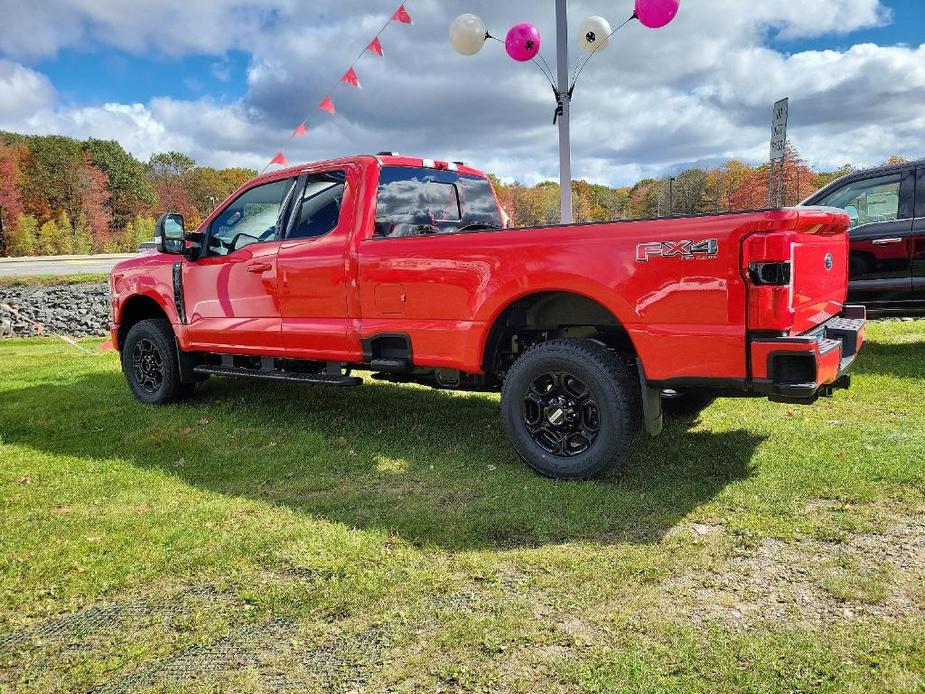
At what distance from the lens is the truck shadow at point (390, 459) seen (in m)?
3.60

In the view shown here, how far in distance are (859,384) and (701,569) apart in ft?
12.9

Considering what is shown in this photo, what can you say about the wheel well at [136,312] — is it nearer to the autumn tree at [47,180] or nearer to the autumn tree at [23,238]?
the autumn tree at [23,238]

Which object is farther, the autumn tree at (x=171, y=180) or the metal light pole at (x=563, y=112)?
the autumn tree at (x=171, y=180)

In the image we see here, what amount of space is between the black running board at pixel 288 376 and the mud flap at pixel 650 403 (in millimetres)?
1952

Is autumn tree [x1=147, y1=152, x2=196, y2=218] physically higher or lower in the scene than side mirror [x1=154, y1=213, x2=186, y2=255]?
higher

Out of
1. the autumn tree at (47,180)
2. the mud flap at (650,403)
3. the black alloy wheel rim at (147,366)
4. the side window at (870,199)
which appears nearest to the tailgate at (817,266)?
the mud flap at (650,403)

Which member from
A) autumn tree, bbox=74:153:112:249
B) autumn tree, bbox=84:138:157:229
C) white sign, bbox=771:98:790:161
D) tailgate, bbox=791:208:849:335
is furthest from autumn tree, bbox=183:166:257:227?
tailgate, bbox=791:208:849:335

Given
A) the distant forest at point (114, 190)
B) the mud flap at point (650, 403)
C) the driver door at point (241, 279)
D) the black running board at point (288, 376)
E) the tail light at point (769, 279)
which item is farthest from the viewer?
the distant forest at point (114, 190)

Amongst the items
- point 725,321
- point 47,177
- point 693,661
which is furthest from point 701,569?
point 47,177

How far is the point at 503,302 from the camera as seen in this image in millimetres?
4215

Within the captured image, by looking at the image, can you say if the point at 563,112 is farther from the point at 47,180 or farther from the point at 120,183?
the point at 120,183

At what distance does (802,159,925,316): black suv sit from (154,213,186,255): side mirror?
5.74 m

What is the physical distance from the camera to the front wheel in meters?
3.92

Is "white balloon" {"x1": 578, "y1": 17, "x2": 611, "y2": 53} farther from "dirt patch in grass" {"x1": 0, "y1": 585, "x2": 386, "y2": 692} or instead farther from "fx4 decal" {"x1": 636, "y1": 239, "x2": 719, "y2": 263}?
"dirt patch in grass" {"x1": 0, "y1": 585, "x2": 386, "y2": 692}
